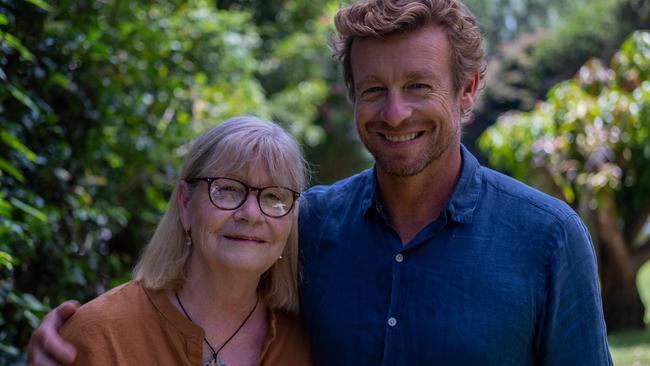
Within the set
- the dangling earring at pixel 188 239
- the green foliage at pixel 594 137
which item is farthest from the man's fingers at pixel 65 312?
the green foliage at pixel 594 137

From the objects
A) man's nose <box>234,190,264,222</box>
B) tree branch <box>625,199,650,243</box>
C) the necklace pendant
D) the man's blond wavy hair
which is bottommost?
tree branch <box>625,199,650,243</box>

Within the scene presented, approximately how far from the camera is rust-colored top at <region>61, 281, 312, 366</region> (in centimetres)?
243

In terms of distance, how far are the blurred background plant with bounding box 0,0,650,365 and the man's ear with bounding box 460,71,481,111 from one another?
561 mm

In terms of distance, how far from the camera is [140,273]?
8.94ft

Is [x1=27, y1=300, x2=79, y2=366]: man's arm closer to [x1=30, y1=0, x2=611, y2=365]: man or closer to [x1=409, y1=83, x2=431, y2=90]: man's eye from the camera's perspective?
[x1=30, y1=0, x2=611, y2=365]: man

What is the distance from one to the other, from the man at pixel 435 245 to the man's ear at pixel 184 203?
0.43m

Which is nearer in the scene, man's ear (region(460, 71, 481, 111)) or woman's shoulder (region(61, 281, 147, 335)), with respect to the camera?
woman's shoulder (region(61, 281, 147, 335))

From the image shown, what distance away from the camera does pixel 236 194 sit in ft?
8.46

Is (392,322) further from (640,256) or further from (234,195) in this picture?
(640,256)

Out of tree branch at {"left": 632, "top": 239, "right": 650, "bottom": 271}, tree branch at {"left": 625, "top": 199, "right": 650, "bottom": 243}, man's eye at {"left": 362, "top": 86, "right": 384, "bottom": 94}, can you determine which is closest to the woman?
man's eye at {"left": 362, "top": 86, "right": 384, "bottom": 94}

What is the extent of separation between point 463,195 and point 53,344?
124cm

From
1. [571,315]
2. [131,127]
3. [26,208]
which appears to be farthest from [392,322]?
[131,127]

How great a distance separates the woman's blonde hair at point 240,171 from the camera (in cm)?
259

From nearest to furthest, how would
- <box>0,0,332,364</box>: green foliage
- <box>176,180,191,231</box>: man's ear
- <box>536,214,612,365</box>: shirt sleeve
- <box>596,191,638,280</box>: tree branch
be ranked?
<box>536,214,612,365</box>: shirt sleeve, <box>176,180,191,231</box>: man's ear, <box>0,0,332,364</box>: green foliage, <box>596,191,638,280</box>: tree branch
